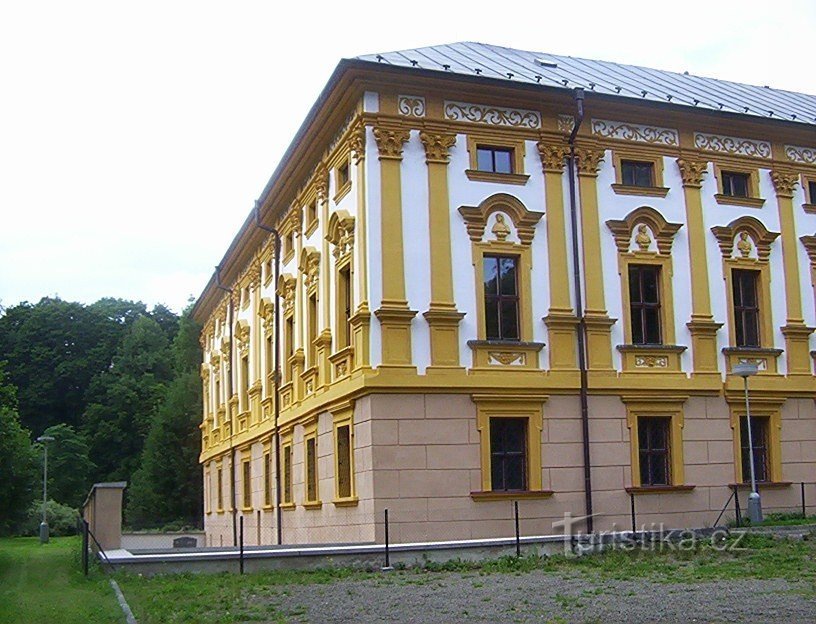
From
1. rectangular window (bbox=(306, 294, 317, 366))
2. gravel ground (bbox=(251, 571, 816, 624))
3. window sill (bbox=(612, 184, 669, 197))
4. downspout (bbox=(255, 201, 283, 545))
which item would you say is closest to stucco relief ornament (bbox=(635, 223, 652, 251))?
window sill (bbox=(612, 184, 669, 197))

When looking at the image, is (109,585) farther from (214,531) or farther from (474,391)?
(214,531)

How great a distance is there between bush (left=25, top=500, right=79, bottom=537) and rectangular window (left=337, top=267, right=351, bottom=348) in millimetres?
41516

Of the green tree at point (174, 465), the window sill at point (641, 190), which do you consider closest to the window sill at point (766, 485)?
the window sill at point (641, 190)

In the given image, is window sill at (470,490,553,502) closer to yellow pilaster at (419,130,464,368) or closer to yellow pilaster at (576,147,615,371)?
yellow pilaster at (419,130,464,368)

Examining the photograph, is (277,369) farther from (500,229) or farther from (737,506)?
(737,506)

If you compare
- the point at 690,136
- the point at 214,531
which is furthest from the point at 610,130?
the point at 214,531

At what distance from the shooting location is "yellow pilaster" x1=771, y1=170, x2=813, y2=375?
2655 centimetres

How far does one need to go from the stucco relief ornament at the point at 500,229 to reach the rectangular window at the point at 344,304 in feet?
11.6

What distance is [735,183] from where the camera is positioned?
1067 inches

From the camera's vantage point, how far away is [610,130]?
84.3 ft

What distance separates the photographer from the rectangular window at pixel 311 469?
89.1 feet

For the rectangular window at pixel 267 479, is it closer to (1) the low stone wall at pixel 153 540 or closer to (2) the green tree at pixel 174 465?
(1) the low stone wall at pixel 153 540

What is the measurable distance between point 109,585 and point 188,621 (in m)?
5.18

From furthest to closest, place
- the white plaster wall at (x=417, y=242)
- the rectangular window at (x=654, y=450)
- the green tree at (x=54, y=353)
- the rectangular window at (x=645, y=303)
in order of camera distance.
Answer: the green tree at (x=54, y=353), the rectangular window at (x=645, y=303), the rectangular window at (x=654, y=450), the white plaster wall at (x=417, y=242)
